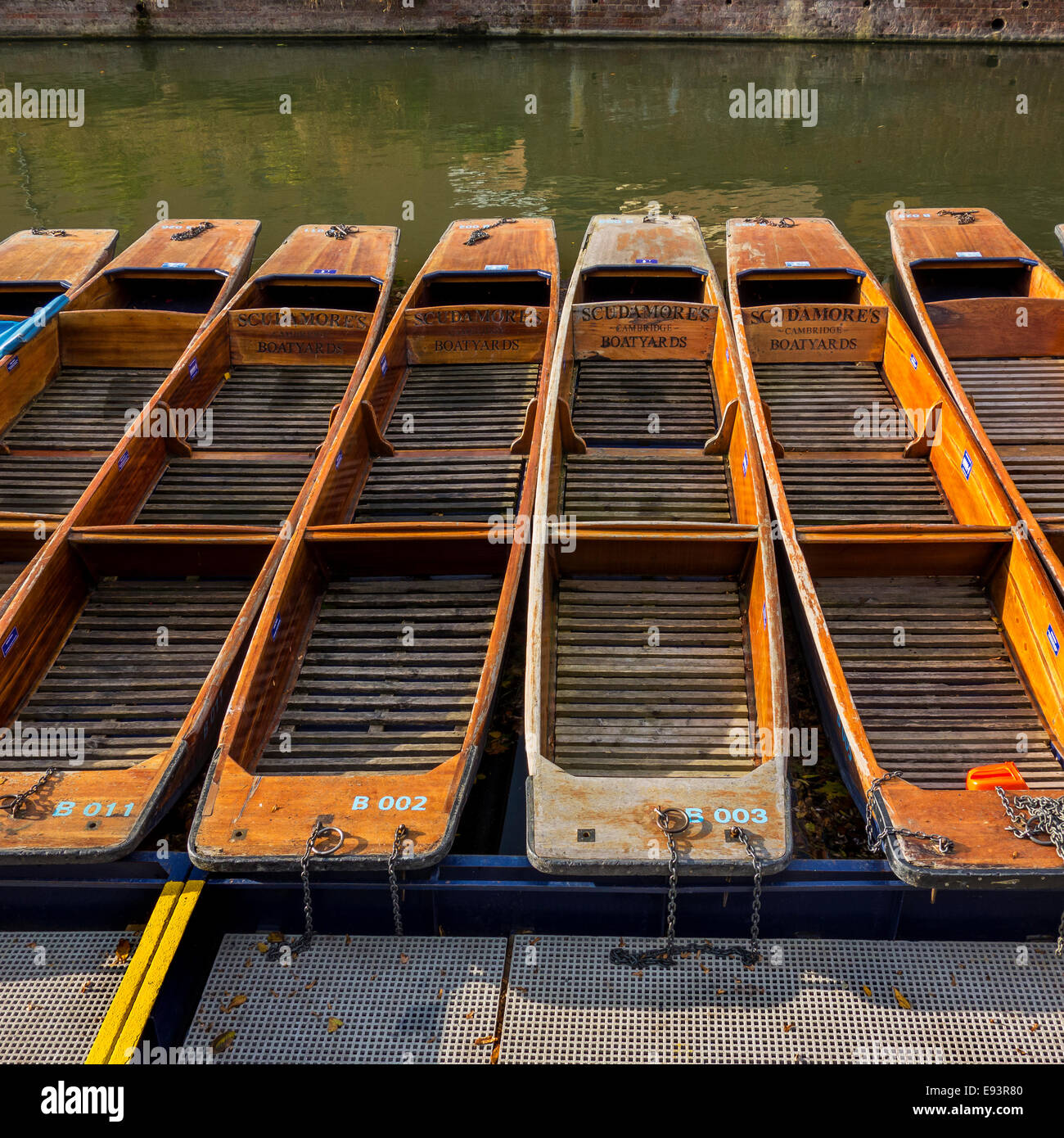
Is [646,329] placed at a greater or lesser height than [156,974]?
greater

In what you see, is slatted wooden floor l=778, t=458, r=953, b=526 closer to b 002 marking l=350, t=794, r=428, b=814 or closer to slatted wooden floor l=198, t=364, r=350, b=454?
b 002 marking l=350, t=794, r=428, b=814

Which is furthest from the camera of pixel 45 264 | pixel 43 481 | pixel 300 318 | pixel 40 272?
pixel 45 264

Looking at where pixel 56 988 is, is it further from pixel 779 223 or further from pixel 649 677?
pixel 779 223

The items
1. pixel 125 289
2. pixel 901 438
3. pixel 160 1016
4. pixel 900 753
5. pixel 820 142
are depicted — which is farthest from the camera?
pixel 820 142

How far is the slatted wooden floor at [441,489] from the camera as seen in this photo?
302 inches

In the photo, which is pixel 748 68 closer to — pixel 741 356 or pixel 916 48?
pixel 916 48

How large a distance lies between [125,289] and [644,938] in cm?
1084

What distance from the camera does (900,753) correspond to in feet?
18.0

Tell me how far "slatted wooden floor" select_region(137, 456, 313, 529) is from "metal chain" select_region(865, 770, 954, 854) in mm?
5390

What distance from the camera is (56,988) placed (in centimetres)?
466

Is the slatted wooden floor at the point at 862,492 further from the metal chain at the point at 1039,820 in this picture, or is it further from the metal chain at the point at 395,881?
the metal chain at the point at 395,881

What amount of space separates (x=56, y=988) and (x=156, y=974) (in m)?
0.90

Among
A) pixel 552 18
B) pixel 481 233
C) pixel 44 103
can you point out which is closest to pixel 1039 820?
pixel 481 233

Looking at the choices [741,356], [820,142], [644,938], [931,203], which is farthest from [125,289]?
[820,142]
